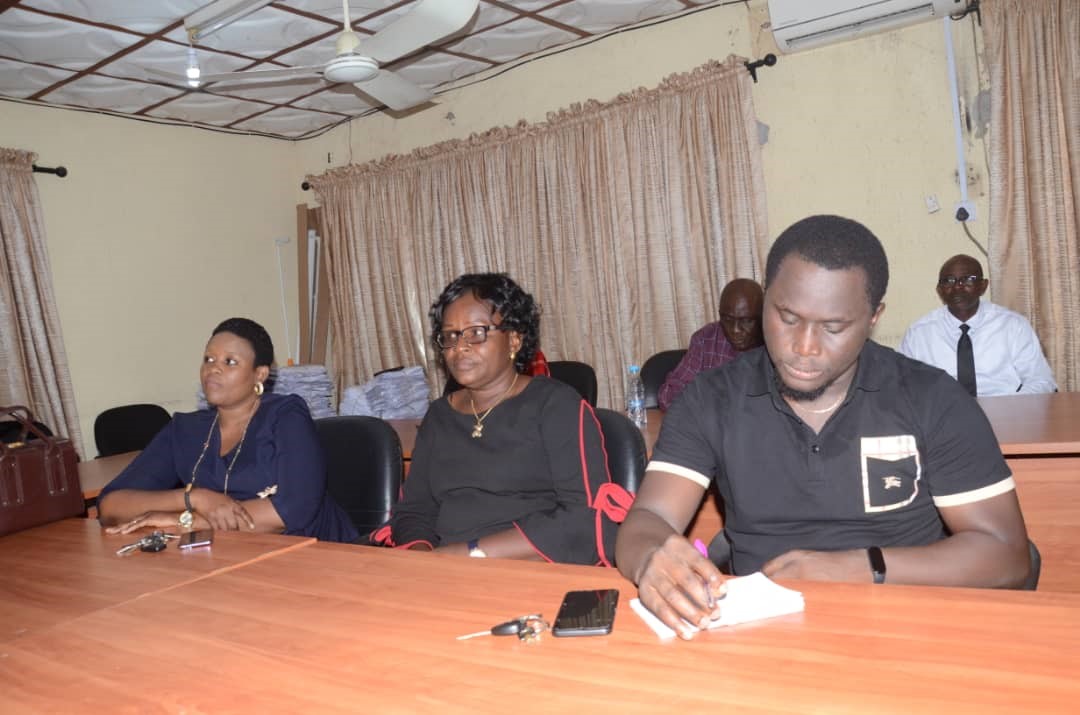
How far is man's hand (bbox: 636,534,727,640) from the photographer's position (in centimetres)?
130

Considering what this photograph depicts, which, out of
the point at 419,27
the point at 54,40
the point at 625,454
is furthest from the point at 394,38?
the point at 625,454

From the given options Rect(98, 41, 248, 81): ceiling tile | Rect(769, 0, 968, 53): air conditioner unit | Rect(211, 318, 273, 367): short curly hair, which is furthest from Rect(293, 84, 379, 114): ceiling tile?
Rect(211, 318, 273, 367): short curly hair

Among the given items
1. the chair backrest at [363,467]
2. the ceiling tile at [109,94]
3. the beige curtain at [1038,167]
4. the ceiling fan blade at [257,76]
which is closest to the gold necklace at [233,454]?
the chair backrest at [363,467]

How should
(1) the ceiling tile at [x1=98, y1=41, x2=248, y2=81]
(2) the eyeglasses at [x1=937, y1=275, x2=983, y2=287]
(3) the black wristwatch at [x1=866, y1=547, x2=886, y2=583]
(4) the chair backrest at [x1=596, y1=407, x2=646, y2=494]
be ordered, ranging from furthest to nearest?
1. (1) the ceiling tile at [x1=98, y1=41, x2=248, y2=81]
2. (2) the eyeglasses at [x1=937, y1=275, x2=983, y2=287]
3. (4) the chair backrest at [x1=596, y1=407, x2=646, y2=494]
4. (3) the black wristwatch at [x1=866, y1=547, x2=886, y2=583]

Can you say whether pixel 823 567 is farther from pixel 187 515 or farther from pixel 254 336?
pixel 254 336

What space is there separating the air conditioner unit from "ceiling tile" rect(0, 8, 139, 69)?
11.8ft

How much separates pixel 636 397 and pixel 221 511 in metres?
2.54

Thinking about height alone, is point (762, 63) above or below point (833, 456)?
above

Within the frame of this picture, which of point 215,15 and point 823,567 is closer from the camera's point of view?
point 823,567

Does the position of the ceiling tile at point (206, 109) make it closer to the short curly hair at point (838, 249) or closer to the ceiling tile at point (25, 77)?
the ceiling tile at point (25, 77)

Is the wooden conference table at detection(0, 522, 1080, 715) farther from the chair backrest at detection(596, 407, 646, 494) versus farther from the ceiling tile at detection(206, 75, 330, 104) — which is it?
the ceiling tile at detection(206, 75, 330, 104)

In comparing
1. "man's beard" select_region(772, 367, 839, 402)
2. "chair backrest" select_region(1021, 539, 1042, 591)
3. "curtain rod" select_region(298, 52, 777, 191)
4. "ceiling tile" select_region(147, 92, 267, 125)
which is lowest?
"chair backrest" select_region(1021, 539, 1042, 591)

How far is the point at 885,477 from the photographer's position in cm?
167

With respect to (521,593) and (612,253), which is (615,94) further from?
(521,593)
